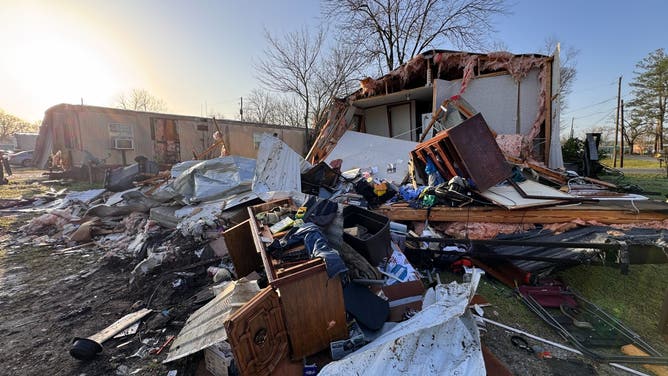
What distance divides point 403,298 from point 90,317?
3.33 m

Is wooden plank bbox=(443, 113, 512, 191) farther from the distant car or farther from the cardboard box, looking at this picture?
the distant car

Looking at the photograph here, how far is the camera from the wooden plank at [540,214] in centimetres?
385

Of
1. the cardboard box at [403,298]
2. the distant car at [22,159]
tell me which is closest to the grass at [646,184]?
the cardboard box at [403,298]

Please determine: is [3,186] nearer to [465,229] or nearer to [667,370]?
[465,229]

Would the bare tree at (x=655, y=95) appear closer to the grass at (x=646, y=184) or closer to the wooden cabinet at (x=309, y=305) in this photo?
the grass at (x=646, y=184)

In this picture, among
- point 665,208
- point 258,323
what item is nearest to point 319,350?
point 258,323

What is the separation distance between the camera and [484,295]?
11.1 ft

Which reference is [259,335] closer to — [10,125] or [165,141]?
[165,141]

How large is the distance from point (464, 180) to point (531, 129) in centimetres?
374

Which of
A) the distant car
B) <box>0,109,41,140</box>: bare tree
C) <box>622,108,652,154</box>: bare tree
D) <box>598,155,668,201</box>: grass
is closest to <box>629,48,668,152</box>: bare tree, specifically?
<box>622,108,652,154</box>: bare tree

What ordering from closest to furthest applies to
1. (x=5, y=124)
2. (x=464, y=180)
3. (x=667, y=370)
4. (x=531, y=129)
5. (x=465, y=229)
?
1. (x=667, y=370)
2. (x=465, y=229)
3. (x=464, y=180)
4. (x=531, y=129)
5. (x=5, y=124)

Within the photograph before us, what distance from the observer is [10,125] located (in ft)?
138

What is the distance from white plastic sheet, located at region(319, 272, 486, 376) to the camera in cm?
178

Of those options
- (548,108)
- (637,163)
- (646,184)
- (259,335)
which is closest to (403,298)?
(259,335)
